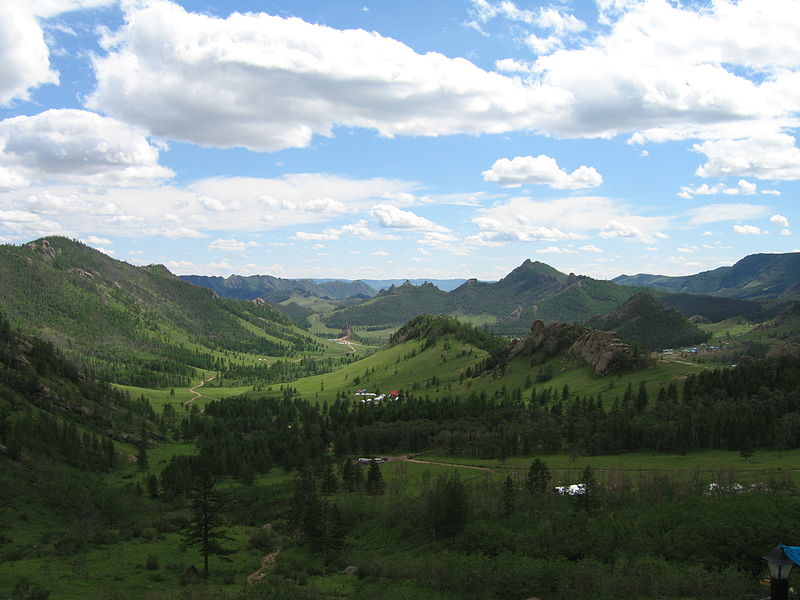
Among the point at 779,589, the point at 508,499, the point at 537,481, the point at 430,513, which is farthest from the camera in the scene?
the point at 537,481

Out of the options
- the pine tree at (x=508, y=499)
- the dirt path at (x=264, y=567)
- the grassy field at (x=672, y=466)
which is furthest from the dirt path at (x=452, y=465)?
the dirt path at (x=264, y=567)

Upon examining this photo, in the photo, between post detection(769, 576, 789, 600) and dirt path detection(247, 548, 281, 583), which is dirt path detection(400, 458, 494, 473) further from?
post detection(769, 576, 789, 600)

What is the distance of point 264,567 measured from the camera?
97.6m

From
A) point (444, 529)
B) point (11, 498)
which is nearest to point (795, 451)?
point (444, 529)

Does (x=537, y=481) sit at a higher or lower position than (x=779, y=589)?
lower

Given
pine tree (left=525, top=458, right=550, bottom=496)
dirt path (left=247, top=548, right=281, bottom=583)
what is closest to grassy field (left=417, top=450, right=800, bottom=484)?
pine tree (left=525, top=458, right=550, bottom=496)

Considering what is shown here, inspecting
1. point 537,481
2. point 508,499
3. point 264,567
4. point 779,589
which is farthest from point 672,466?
point 779,589

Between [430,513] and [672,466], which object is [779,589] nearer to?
[430,513]

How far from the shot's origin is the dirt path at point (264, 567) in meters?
89.3

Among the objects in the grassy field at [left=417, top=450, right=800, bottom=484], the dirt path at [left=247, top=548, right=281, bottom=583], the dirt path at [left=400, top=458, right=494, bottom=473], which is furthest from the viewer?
the dirt path at [left=400, top=458, right=494, bottom=473]

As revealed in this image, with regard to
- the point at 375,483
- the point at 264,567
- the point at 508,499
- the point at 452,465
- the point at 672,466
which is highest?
the point at 508,499

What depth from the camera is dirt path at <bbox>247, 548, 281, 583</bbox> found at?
8931cm

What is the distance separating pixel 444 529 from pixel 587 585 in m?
39.1

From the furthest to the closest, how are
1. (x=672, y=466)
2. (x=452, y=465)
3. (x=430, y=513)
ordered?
(x=452, y=465) → (x=672, y=466) → (x=430, y=513)
